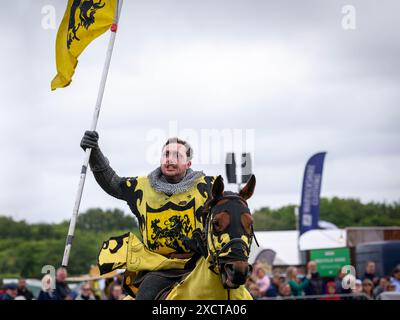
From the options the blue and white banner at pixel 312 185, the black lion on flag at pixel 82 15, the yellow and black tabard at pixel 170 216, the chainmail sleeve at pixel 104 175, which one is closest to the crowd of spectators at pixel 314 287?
the black lion on flag at pixel 82 15

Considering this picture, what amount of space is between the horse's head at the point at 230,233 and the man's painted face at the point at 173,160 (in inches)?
40.6

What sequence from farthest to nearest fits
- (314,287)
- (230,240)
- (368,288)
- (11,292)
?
1. (314,287)
2. (368,288)
3. (11,292)
4. (230,240)

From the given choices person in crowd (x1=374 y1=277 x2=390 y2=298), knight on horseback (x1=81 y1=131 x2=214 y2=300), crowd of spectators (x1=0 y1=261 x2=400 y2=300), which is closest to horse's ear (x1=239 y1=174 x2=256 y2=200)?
knight on horseback (x1=81 y1=131 x2=214 y2=300)

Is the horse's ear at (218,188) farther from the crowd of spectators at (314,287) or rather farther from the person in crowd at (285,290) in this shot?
the person in crowd at (285,290)

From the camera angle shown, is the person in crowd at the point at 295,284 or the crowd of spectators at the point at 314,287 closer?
the crowd of spectators at the point at 314,287

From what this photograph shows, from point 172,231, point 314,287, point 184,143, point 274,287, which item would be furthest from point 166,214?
point 314,287

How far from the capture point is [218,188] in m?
7.14

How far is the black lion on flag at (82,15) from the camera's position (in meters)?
10.2

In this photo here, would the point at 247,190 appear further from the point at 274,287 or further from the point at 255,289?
the point at 274,287

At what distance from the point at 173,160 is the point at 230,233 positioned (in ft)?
4.87

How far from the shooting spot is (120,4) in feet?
33.4

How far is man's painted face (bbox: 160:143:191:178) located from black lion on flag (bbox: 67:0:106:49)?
8.56 ft

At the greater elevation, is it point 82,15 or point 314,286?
point 82,15
